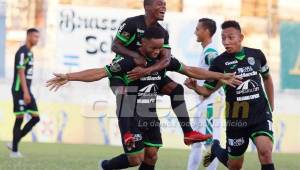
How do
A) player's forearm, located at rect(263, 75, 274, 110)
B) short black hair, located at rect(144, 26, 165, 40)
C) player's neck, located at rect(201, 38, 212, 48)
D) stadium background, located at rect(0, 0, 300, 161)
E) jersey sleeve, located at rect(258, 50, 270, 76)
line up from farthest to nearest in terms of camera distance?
stadium background, located at rect(0, 0, 300, 161)
player's neck, located at rect(201, 38, 212, 48)
player's forearm, located at rect(263, 75, 274, 110)
jersey sleeve, located at rect(258, 50, 270, 76)
short black hair, located at rect(144, 26, 165, 40)

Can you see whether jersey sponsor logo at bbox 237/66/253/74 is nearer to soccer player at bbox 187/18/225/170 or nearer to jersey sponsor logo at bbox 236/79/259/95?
jersey sponsor logo at bbox 236/79/259/95

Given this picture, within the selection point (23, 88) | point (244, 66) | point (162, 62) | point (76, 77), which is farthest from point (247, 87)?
point (23, 88)

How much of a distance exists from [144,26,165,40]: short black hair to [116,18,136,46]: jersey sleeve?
38 centimetres

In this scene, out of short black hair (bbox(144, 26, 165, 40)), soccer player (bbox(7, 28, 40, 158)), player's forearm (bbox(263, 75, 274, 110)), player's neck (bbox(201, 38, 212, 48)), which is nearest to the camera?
short black hair (bbox(144, 26, 165, 40))

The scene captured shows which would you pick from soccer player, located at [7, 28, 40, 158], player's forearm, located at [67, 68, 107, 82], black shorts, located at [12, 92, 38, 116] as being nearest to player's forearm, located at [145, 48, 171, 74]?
player's forearm, located at [67, 68, 107, 82]

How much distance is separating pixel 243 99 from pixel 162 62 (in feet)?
3.90

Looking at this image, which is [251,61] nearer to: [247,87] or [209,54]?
[247,87]

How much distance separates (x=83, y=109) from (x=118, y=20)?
11.4 ft

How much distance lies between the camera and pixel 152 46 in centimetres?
980

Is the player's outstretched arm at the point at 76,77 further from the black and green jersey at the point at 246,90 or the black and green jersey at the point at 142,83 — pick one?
the black and green jersey at the point at 246,90

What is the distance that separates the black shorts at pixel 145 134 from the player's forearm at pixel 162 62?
0.70 meters

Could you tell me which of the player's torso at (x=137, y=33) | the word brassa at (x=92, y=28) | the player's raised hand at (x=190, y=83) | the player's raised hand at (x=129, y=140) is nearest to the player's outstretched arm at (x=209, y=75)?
the player's raised hand at (x=190, y=83)

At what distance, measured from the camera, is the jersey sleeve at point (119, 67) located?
32.1 ft

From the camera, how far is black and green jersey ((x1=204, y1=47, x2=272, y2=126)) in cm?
1028
